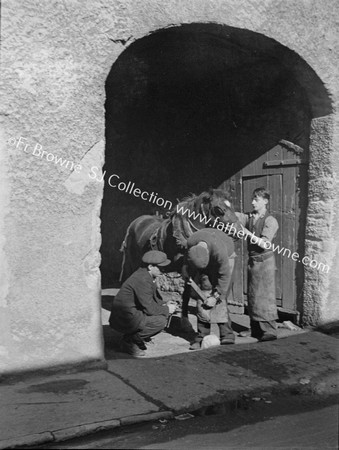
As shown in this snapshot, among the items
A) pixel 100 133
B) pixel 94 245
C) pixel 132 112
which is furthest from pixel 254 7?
pixel 132 112

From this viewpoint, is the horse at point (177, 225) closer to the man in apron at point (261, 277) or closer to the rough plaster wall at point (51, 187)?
the man in apron at point (261, 277)

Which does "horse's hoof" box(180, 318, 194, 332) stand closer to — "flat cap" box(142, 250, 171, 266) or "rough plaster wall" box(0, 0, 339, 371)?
"flat cap" box(142, 250, 171, 266)

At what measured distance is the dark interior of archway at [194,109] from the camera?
6.00m

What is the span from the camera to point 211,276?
216 inches

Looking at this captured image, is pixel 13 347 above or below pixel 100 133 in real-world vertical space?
below

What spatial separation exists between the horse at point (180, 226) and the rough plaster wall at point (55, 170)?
183 centimetres

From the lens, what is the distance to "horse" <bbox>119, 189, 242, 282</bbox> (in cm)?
583

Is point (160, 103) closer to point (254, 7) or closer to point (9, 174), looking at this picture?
point (254, 7)

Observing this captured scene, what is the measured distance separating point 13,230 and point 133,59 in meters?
4.82

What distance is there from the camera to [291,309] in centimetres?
612

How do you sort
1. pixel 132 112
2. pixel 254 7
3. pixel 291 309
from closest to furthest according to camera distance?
1. pixel 254 7
2. pixel 291 309
3. pixel 132 112

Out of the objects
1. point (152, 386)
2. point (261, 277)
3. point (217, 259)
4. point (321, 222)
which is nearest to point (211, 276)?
point (217, 259)

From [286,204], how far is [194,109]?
212 centimetres

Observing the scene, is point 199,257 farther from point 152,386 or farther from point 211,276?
point 152,386
